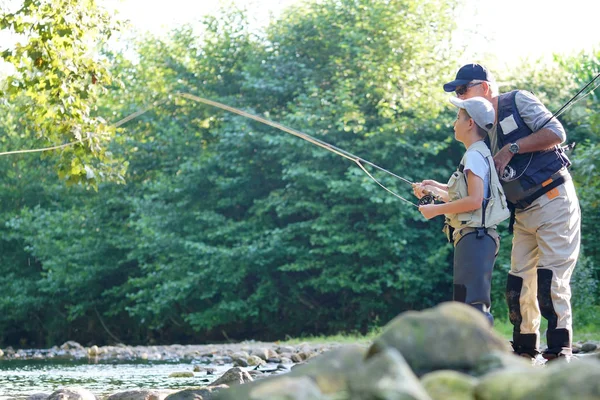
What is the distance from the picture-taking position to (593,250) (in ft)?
46.2

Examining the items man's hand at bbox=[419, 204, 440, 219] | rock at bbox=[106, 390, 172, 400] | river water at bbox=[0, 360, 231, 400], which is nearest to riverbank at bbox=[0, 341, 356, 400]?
river water at bbox=[0, 360, 231, 400]

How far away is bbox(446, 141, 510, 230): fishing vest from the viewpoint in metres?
4.29

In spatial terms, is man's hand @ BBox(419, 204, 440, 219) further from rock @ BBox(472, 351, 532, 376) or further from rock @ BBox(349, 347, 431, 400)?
rock @ BBox(349, 347, 431, 400)

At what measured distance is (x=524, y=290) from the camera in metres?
4.78

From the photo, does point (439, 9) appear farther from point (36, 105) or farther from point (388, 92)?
point (36, 105)

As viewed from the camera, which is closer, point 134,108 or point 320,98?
point 320,98

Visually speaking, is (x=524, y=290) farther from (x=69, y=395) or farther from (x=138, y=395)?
(x=69, y=395)

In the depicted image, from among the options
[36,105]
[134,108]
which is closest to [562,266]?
[36,105]

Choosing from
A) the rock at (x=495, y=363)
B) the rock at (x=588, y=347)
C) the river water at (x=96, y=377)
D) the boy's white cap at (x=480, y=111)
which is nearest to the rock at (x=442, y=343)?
the rock at (x=495, y=363)

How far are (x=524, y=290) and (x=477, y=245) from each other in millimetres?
666

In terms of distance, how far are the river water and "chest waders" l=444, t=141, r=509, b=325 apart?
3.36m

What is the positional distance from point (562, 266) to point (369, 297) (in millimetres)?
12252

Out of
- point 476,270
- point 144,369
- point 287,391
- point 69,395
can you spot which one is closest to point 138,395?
point 69,395

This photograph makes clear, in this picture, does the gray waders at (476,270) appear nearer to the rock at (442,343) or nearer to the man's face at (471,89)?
the man's face at (471,89)
